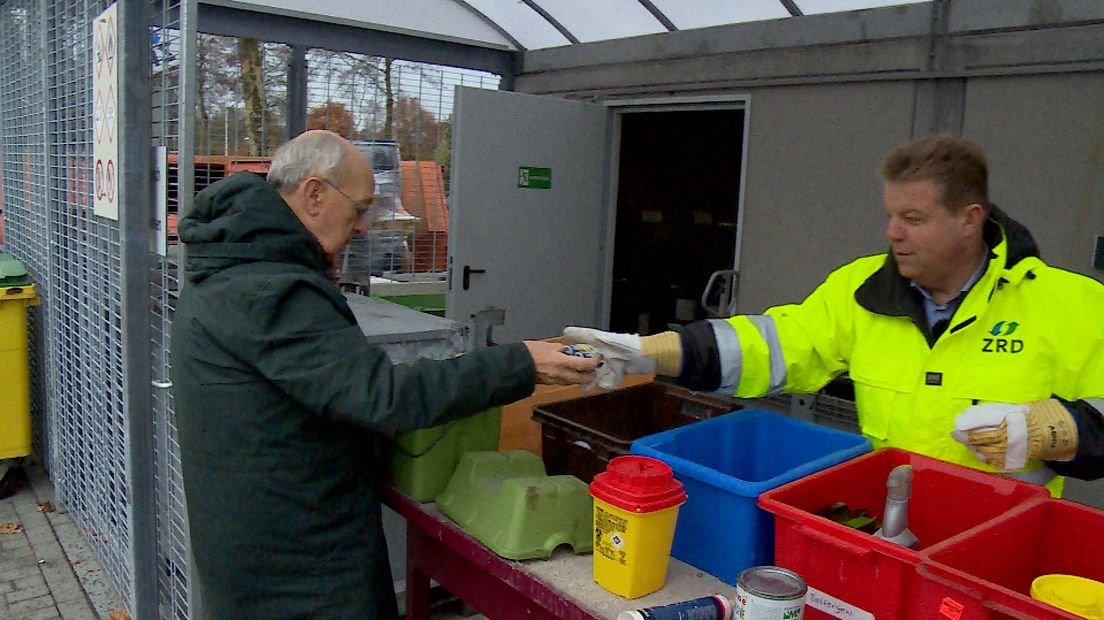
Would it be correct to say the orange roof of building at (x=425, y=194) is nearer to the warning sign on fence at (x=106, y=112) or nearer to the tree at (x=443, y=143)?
the tree at (x=443, y=143)

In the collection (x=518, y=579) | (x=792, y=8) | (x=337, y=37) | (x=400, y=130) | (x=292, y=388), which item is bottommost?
(x=518, y=579)

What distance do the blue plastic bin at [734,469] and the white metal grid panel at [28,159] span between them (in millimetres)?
3630

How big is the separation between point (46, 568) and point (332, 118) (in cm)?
314

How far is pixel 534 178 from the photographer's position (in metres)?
5.69

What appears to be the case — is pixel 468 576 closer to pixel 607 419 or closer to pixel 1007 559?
pixel 607 419

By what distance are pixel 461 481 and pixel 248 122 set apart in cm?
399

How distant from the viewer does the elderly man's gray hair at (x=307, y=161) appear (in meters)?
1.95

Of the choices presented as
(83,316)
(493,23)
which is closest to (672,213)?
(493,23)

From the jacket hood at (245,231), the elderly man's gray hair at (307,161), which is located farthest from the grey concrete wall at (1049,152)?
the jacket hood at (245,231)

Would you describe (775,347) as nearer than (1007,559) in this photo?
No

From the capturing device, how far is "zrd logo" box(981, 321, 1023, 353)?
75.9 inches

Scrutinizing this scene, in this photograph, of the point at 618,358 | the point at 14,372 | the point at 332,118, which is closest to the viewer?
the point at 618,358

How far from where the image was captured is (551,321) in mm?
5977

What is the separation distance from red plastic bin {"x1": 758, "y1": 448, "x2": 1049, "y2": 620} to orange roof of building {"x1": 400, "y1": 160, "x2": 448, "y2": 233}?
15.2ft
